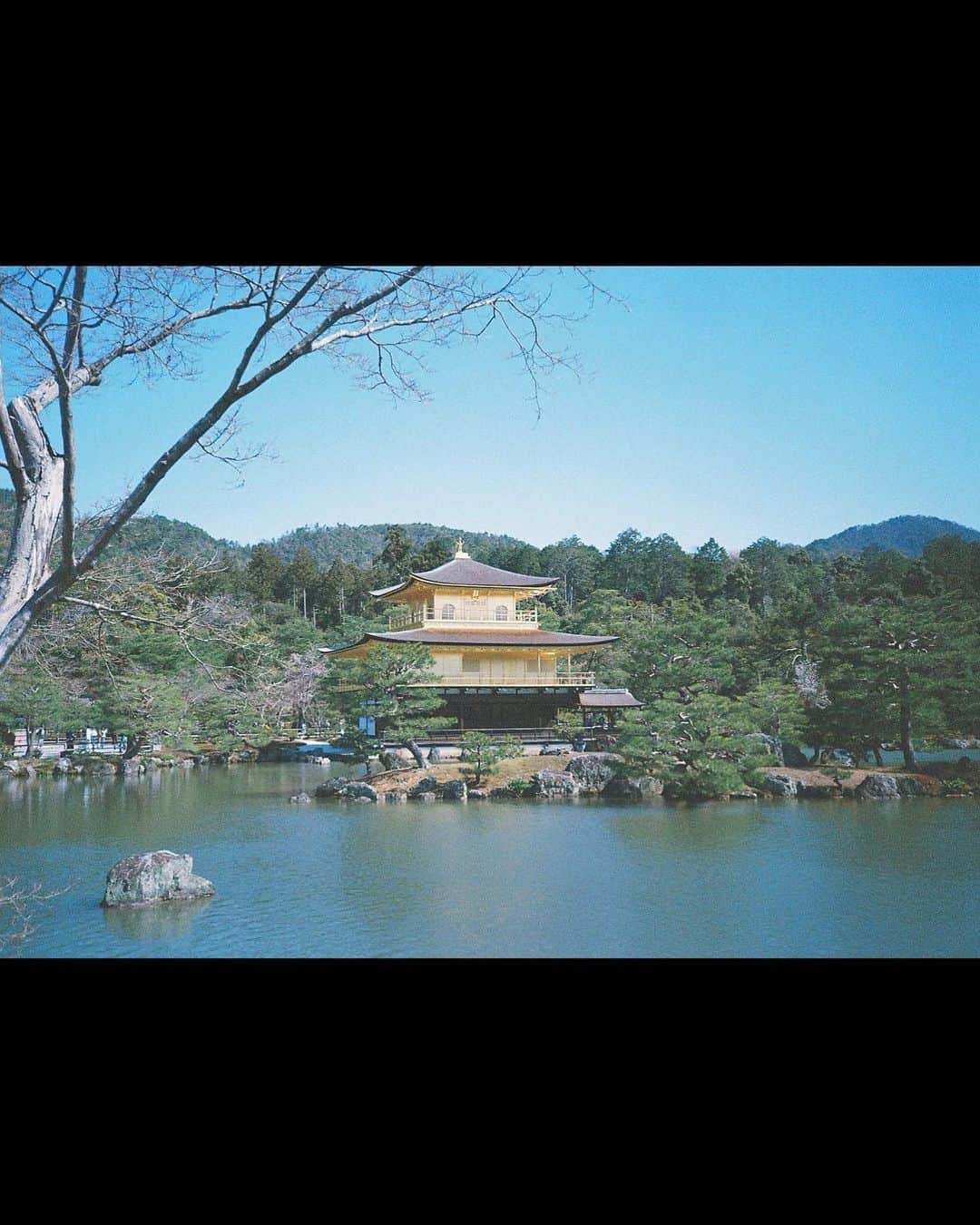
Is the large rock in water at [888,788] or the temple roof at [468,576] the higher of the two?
the temple roof at [468,576]

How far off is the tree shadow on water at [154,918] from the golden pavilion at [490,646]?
1707 millimetres

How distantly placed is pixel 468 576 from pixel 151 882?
2.54m

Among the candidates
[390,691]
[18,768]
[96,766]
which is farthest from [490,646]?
[18,768]

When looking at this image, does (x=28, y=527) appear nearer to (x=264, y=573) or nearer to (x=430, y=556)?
(x=264, y=573)

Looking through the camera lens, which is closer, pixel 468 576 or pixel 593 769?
pixel 593 769

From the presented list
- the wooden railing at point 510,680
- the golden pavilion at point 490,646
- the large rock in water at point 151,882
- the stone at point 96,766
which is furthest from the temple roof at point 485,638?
the large rock in water at point 151,882

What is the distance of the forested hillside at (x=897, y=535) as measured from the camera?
459 cm

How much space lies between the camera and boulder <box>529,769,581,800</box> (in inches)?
195

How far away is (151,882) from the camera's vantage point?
4.04 m

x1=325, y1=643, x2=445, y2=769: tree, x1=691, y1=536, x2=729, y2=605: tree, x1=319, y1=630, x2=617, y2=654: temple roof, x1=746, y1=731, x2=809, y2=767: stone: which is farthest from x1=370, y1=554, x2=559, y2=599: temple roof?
x1=746, y1=731, x2=809, y2=767: stone

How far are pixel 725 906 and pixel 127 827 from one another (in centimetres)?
294

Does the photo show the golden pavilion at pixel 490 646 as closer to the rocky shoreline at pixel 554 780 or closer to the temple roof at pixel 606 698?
the temple roof at pixel 606 698
